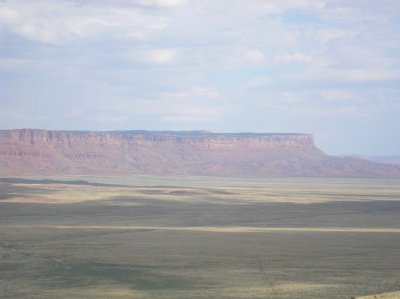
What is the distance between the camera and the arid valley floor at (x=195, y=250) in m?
30.2

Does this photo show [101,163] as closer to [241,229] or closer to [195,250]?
[241,229]

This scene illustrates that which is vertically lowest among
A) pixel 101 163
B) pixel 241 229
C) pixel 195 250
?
pixel 101 163

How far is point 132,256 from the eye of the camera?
3859cm

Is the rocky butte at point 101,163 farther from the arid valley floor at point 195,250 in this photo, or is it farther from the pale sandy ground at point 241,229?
the pale sandy ground at point 241,229

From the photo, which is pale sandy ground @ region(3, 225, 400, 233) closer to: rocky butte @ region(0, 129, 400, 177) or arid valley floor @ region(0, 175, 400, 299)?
arid valley floor @ region(0, 175, 400, 299)

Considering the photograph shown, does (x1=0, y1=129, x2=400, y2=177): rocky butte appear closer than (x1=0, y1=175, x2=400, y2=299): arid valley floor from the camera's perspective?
No

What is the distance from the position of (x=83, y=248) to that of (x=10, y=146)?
13061cm

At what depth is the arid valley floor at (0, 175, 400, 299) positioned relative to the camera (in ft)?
99.2

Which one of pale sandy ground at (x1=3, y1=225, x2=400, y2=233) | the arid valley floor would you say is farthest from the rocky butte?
pale sandy ground at (x1=3, y1=225, x2=400, y2=233)

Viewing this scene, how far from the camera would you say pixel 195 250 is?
1608 inches

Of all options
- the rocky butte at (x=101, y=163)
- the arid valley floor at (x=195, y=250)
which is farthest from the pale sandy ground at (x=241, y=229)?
the rocky butte at (x=101, y=163)

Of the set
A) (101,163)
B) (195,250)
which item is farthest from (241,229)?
(101,163)

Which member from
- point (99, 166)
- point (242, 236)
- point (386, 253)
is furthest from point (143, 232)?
point (99, 166)

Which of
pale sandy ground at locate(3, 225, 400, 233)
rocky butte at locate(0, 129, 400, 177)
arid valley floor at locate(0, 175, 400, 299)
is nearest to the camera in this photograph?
arid valley floor at locate(0, 175, 400, 299)
